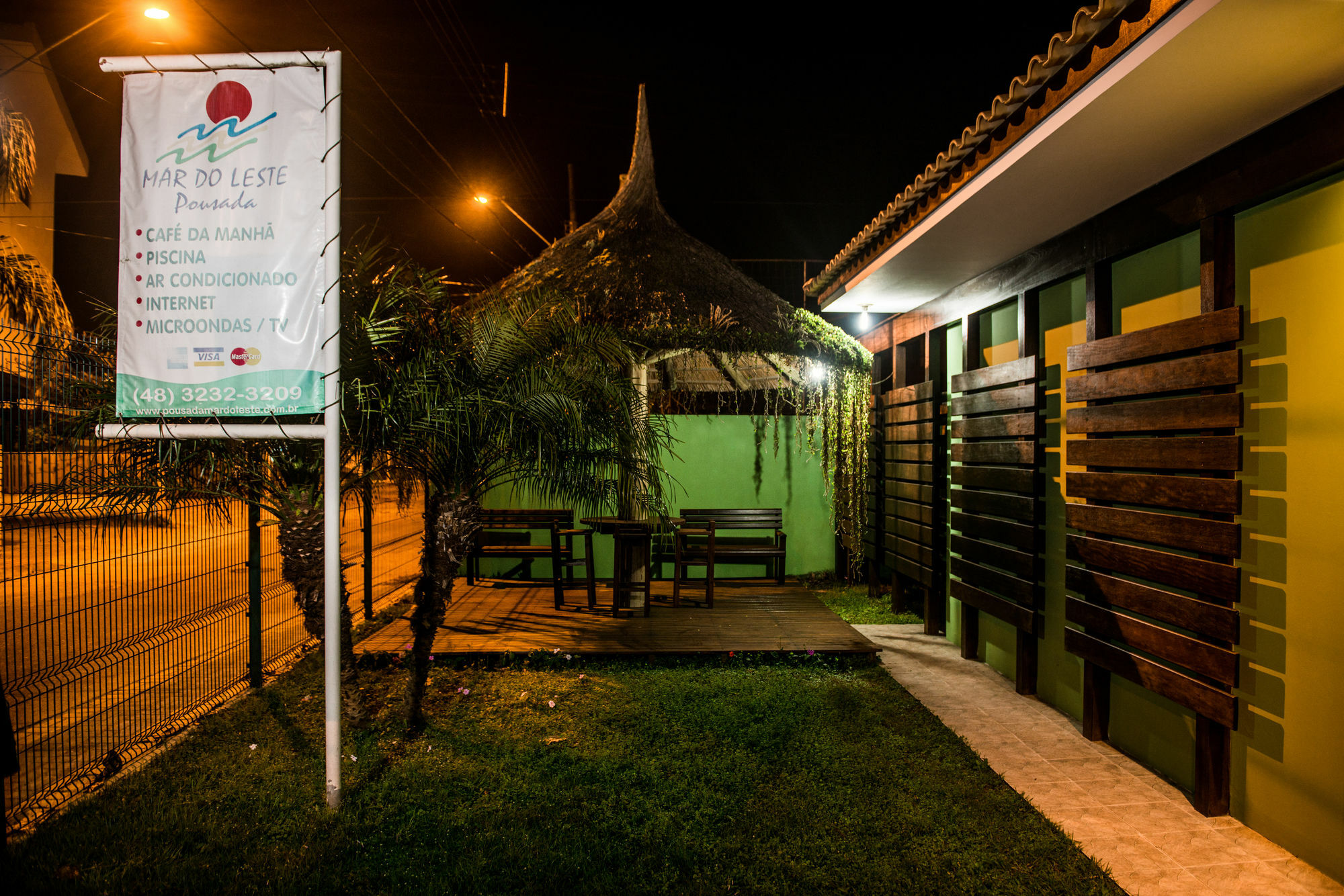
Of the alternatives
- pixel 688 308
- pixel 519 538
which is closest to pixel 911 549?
pixel 688 308

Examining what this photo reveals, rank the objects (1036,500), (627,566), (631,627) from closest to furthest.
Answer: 1. (1036,500)
2. (631,627)
3. (627,566)

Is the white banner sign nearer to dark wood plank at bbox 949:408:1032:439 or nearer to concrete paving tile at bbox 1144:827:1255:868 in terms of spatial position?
concrete paving tile at bbox 1144:827:1255:868

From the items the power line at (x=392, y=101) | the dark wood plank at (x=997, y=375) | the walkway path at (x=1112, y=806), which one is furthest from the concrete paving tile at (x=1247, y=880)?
the power line at (x=392, y=101)

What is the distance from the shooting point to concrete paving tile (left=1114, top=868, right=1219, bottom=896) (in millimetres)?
2447

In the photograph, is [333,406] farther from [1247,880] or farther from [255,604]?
[1247,880]

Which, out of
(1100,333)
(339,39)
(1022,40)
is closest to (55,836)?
(1100,333)

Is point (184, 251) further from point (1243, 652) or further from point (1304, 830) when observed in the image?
point (1304, 830)

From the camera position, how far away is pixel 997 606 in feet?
15.6

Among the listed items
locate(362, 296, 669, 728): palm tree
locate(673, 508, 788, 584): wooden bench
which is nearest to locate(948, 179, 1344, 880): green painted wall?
locate(362, 296, 669, 728): palm tree

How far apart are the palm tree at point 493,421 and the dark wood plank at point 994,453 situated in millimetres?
2413

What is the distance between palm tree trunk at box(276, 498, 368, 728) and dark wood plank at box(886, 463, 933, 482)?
467 centimetres

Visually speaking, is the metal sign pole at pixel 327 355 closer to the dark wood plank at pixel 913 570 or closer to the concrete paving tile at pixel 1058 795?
the concrete paving tile at pixel 1058 795

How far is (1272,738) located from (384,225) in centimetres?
1596

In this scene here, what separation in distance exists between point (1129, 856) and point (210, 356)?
4.19 m
